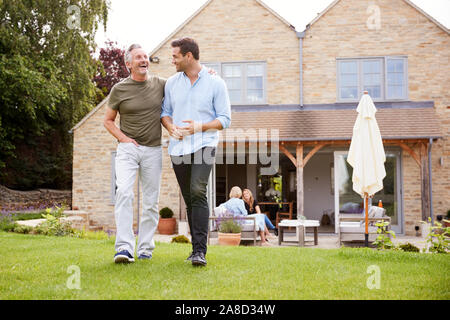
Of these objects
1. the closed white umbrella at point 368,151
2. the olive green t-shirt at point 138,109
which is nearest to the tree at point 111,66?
the closed white umbrella at point 368,151

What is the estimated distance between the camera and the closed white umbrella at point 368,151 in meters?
7.43

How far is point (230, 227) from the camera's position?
8773mm

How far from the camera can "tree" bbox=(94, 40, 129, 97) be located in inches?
937

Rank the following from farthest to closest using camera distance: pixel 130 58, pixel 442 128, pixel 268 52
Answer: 1. pixel 268 52
2. pixel 442 128
3. pixel 130 58

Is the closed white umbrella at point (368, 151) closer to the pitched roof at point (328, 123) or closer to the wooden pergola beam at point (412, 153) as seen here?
the pitched roof at point (328, 123)

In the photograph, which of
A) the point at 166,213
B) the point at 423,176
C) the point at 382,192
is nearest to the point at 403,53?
the point at 423,176

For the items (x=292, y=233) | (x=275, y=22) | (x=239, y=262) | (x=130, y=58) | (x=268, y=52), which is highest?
(x=275, y=22)

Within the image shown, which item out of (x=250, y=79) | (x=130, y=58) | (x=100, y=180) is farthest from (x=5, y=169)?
(x=130, y=58)

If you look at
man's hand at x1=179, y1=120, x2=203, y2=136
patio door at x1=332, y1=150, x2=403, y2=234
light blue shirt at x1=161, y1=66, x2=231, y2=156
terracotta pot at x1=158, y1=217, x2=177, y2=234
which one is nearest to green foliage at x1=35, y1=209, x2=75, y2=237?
terracotta pot at x1=158, y1=217, x2=177, y2=234

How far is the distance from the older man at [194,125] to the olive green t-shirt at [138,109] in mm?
135

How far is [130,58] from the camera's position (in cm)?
392
